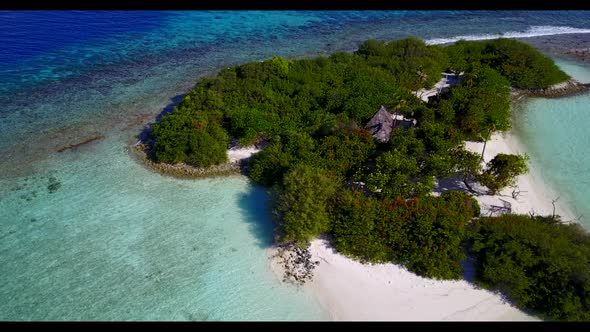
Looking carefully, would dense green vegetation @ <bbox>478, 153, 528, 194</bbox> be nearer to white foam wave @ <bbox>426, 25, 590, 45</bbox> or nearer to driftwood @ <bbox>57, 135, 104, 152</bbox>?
driftwood @ <bbox>57, 135, 104, 152</bbox>

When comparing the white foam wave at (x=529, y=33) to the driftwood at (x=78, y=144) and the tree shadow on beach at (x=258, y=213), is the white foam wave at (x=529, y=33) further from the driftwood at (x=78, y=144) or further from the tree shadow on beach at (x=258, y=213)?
the driftwood at (x=78, y=144)

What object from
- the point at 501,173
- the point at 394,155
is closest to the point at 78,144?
the point at 394,155

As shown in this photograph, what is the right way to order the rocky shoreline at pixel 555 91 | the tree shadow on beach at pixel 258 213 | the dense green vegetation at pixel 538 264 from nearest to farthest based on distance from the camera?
the dense green vegetation at pixel 538 264 < the tree shadow on beach at pixel 258 213 < the rocky shoreline at pixel 555 91

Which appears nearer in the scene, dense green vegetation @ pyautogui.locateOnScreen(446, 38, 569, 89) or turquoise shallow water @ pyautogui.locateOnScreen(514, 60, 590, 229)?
turquoise shallow water @ pyautogui.locateOnScreen(514, 60, 590, 229)

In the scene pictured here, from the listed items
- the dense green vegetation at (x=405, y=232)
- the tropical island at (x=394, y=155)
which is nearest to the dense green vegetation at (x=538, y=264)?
the tropical island at (x=394, y=155)

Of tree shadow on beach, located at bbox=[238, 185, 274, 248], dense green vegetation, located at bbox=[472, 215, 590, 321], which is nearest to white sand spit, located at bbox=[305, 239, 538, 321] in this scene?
dense green vegetation, located at bbox=[472, 215, 590, 321]
